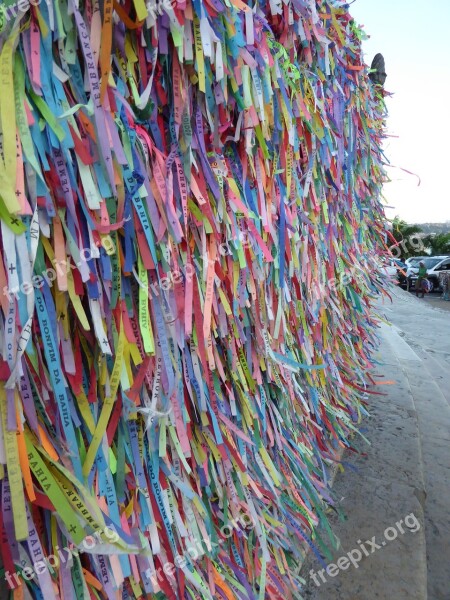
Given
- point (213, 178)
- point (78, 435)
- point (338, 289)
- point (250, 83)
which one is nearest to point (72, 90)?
point (213, 178)

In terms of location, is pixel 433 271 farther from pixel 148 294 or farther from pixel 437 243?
pixel 148 294

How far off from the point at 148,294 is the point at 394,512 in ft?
4.90

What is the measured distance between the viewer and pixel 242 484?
1.09 metres

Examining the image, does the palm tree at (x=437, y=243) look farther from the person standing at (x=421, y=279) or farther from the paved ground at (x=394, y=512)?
the paved ground at (x=394, y=512)

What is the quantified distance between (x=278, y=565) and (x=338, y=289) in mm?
1376

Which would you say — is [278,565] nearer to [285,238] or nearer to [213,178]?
[285,238]

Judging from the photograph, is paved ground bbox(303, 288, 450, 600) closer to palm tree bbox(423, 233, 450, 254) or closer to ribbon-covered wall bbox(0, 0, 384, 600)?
ribbon-covered wall bbox(0, 0, 384, 600)

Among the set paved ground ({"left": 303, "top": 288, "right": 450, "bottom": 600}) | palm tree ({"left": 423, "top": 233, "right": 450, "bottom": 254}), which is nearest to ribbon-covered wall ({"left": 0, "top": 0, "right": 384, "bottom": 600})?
paved ground ({"left": 303, "top": 288, "right": 450, "bottom": 600})

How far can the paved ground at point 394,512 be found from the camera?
1.38 metres

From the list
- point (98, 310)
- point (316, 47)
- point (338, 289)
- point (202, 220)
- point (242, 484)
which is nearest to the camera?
point (98, 310)

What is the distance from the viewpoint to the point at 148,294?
81 cm

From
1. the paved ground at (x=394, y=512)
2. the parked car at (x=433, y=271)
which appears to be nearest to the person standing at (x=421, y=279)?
the parked car at (x=433, y=271)

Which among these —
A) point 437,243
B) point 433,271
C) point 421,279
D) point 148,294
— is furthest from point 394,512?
point 437,243

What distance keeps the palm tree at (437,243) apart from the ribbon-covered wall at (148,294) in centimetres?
2909
